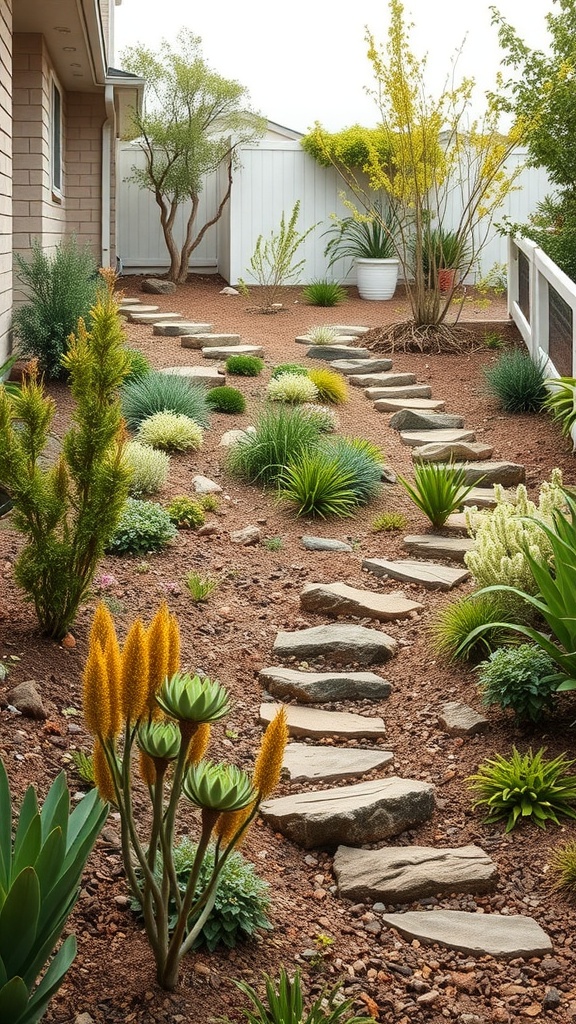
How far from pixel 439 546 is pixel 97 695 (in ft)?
13.6

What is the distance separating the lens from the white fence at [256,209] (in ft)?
54.3

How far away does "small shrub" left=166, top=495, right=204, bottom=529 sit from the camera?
6.45 metres

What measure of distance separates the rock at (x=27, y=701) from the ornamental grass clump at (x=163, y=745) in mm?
1306

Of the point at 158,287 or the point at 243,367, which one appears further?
the point at 158,287

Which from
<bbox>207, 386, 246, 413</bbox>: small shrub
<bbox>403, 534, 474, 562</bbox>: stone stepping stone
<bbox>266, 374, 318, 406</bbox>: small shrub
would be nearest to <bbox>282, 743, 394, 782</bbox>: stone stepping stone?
<bbox>403, 534, 474, 562</bbox>: stone stepping stone

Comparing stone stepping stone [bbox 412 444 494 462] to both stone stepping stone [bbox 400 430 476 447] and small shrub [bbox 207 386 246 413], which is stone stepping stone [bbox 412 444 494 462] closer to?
stone stepping stone [bbox 400 430 476 447]

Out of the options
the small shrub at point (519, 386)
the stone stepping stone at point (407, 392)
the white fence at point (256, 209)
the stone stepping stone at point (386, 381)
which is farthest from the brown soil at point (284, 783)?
the white fence at point (256, 209)

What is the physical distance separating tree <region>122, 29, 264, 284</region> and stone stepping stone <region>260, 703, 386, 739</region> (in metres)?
12.6

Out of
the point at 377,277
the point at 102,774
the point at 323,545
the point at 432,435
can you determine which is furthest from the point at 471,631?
the point at 377,277

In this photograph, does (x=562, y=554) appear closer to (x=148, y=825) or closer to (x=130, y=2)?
(x=148, y=825)

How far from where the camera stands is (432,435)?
8672mm

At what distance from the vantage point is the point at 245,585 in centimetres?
582

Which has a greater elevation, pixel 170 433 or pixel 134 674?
pixel 134 674

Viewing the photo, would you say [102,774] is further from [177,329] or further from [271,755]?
[177,329]
